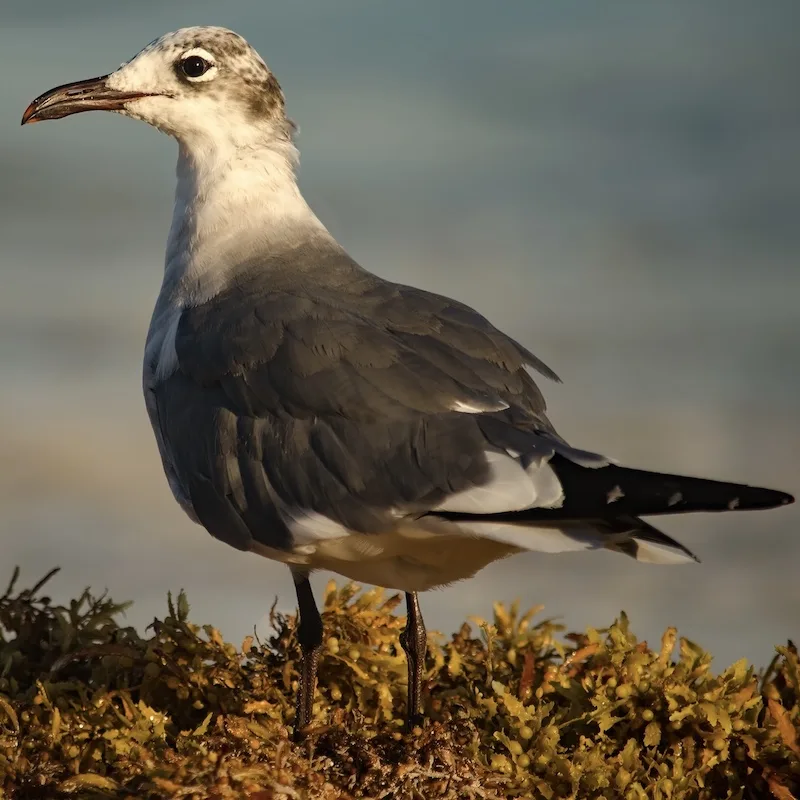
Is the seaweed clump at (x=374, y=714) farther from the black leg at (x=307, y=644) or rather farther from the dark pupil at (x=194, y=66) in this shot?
the dark pupil at (x=194, y=66)

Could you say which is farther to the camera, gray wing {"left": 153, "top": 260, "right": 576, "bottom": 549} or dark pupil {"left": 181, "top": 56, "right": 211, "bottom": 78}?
dark pupil {"left": 181, "top": 56, "right": 211, "bottom": 78}

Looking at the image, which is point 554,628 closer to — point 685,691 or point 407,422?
point 685,691

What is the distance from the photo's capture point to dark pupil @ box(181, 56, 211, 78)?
482 cm

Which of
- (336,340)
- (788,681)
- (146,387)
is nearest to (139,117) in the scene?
(146,387)

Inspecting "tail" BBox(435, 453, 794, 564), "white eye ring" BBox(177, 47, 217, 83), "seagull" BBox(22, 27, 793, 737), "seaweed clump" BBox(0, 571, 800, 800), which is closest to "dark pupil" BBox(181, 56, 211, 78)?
"white eye ring" BBox(177, 47, 217, 83)

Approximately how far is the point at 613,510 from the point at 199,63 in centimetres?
246

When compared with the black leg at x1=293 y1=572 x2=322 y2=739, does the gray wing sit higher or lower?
higher

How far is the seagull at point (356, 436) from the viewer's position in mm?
3408

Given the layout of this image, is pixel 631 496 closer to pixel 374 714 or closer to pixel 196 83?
pixel 374 714

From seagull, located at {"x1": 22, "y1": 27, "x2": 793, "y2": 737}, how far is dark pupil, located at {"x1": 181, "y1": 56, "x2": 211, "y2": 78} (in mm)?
481

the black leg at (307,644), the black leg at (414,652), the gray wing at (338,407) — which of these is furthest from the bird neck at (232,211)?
the black leg at (414,652)

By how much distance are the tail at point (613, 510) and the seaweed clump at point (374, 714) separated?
1.90 ft

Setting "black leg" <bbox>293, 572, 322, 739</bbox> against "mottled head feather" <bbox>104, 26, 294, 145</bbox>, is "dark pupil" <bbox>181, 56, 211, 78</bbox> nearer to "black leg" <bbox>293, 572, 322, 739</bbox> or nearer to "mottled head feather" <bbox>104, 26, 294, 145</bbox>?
"mottled head feather" <bbox>104, 26, 294, 145</bbox>

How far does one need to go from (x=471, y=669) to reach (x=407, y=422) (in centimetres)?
123
